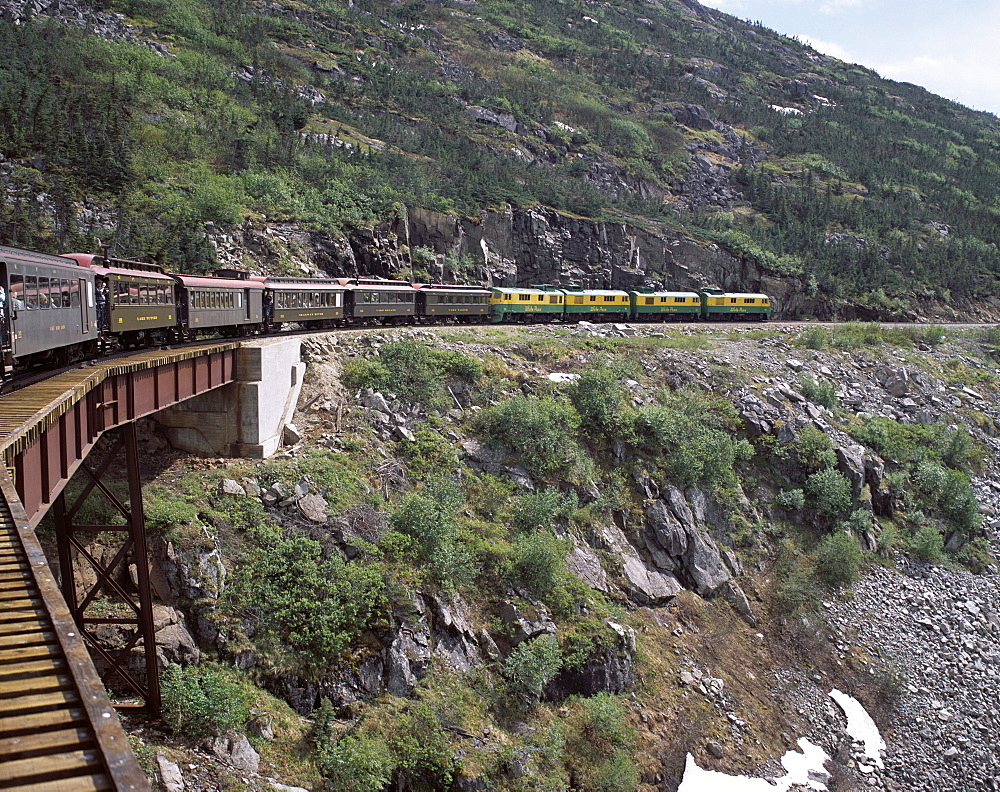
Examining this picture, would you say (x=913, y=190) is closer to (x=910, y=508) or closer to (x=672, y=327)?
(x=672, y=327)

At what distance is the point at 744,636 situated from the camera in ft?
79.4

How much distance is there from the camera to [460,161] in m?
65.8

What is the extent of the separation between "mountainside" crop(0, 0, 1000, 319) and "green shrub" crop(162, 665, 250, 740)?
28.0m

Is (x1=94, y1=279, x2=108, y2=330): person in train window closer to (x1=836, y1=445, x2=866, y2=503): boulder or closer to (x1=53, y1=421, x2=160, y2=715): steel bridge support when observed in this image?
(x1=53, y1=421, x2=160, y2=715): steel bridge support

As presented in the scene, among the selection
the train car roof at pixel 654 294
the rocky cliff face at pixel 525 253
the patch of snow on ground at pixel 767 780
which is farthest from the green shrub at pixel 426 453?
the train car roof at pixel 654 294

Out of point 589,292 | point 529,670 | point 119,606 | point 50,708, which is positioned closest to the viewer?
point 50,708

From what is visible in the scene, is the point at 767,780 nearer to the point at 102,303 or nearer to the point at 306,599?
the point at 306,599

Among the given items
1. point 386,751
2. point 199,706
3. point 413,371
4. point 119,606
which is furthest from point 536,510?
point 119,606

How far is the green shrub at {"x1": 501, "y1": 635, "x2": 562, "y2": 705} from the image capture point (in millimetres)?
18125

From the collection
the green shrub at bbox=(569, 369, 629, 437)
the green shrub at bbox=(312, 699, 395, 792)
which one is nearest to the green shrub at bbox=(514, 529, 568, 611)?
the green shrub at bbox=(312, 699, 395, 792)

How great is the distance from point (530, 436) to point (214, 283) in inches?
524

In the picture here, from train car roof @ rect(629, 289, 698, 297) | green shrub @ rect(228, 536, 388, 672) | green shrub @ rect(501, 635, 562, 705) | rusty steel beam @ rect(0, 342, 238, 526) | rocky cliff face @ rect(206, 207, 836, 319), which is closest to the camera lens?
rusty steel beam @ rect(0, 342, 238, 526)

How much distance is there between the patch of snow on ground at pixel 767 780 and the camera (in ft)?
58.7

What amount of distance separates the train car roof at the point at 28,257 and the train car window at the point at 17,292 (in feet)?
1.42
